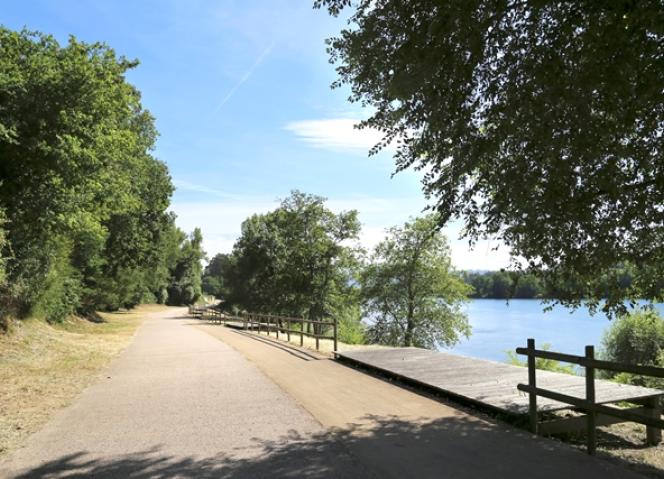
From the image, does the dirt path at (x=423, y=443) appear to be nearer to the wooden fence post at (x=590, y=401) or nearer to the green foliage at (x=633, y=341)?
the wooden fence post at (x=590, y=401)

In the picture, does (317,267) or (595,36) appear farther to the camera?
(317,267)

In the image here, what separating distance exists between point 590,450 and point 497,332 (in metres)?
58.8

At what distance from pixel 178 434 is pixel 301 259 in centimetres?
3762

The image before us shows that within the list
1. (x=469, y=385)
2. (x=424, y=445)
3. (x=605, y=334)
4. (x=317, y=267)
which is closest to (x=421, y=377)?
(x=469, y=385)

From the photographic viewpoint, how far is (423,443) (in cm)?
567

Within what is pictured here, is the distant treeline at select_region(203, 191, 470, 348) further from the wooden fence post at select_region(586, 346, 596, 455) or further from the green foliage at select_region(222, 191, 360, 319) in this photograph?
the wooden fence post at select_region(586, 346, 596, 455)

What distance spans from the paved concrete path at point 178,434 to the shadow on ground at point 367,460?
0.07ft

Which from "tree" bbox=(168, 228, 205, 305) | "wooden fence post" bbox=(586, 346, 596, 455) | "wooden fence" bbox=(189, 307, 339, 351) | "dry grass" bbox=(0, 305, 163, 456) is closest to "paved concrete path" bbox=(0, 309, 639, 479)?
"wooden fence post" bbox=(586, 346, 596, 455)

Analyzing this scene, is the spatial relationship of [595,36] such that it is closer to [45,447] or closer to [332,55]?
[332,55]

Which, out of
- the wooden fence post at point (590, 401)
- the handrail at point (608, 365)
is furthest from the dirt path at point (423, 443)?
the handrail at point (608, 365)

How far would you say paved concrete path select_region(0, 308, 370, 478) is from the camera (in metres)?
4.90

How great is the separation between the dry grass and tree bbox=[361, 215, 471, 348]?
26251 mm

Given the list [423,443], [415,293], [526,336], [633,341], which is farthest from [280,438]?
[526,336]

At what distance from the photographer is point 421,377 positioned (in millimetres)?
9219
